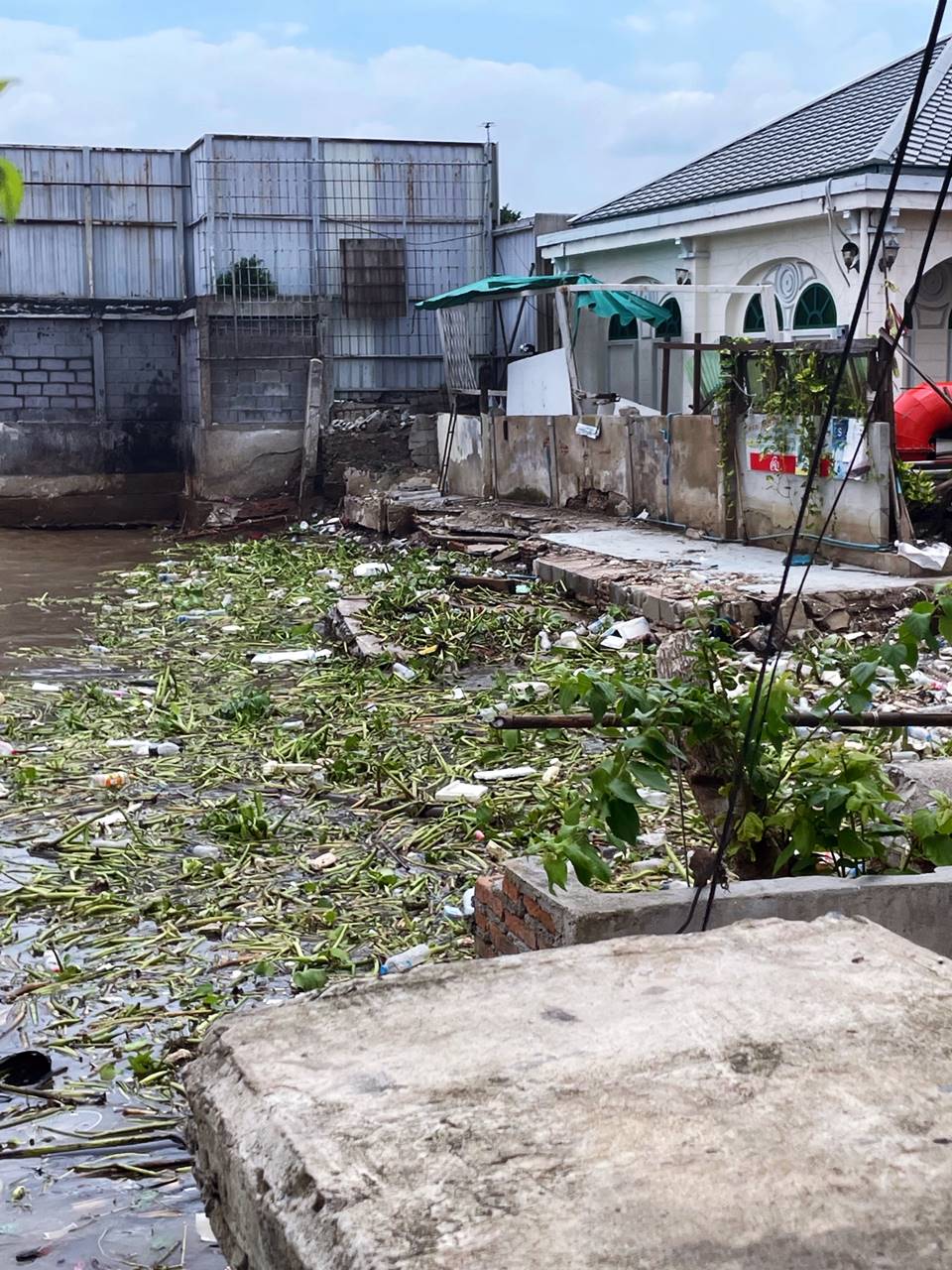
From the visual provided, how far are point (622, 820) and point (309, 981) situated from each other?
131 centimetres

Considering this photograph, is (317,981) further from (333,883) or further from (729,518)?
(729,518)

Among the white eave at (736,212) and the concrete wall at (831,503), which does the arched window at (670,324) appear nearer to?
the white eave at (736,212)

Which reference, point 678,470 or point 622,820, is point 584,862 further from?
point 678,470

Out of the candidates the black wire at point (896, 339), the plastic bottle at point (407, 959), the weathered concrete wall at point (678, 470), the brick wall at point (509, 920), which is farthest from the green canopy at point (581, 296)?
the brick wall at point (509, 920)

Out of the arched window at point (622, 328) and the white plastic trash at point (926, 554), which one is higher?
the arched window at point (622, 328)

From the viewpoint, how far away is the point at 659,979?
2.89 m

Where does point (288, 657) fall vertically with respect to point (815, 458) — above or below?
below

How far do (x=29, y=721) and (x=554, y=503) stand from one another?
7.57 meters

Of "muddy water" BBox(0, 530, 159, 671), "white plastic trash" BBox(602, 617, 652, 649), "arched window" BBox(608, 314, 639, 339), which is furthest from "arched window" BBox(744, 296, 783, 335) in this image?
"white plastic trash" BBox(602, 617, 652, 649)

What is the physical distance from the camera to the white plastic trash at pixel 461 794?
20.5ft

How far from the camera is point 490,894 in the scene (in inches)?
168

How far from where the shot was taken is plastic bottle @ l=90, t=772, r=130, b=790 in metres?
6.58

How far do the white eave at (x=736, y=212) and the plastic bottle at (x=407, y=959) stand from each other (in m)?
10.7

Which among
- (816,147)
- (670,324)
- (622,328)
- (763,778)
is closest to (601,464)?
(670,324)
